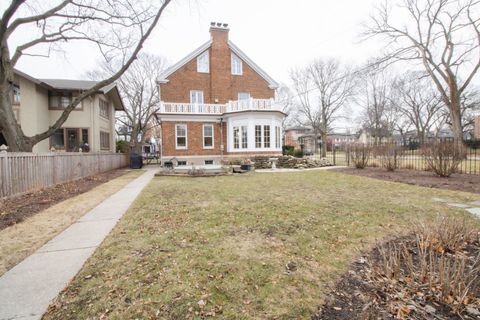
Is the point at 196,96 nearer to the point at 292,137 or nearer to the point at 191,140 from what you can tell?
the point at 191,140

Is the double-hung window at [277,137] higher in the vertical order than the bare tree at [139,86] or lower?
lower

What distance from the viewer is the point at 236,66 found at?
22.5 meters

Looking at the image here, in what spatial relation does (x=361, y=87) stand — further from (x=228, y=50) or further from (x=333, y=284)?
(x=333, y=284)

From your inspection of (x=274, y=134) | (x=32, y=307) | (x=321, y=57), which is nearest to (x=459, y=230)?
(x=32, y=307)

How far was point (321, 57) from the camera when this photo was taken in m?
35.0

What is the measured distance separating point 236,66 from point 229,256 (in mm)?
21848

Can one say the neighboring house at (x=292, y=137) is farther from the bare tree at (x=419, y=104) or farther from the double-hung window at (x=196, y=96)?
the double-hung window at (x=196, y=96)

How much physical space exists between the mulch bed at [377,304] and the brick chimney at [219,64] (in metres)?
20.1

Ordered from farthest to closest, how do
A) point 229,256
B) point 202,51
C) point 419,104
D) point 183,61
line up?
point 419,104
point 202,51
point 183,61
point 229,256

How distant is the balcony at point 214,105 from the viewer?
18781 millimetres

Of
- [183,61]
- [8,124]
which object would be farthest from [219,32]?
[8,124]

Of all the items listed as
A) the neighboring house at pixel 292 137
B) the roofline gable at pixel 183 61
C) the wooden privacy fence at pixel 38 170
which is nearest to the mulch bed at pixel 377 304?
the wooden privacy fence at pixel 38 170

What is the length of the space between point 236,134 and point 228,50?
847 centimetres

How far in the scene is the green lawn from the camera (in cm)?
221
